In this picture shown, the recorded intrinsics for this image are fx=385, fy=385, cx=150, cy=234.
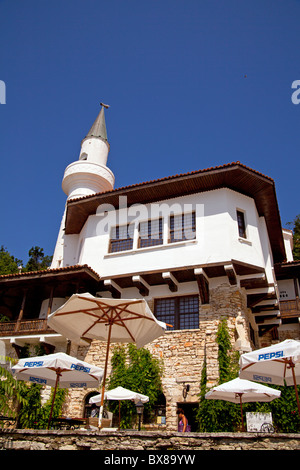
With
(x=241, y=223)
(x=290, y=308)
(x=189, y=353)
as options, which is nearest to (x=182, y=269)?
(x=189, y=353)

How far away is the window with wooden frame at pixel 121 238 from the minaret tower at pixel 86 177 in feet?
12.4

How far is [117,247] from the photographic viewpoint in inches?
645

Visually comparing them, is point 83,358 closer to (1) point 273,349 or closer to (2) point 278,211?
(1) point 273,349

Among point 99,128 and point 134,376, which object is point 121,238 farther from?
point 99,128

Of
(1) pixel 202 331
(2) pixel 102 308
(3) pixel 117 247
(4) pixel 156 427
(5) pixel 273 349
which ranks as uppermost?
(3) pixel 117 247

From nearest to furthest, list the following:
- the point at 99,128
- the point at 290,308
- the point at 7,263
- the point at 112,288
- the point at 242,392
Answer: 1. the point at 242,392
2. the point at 112,288
3. the point at 290,308
4. the point at 99,128
5. the point at 7,263

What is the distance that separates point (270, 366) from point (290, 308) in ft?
29.3

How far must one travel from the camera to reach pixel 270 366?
9305mm

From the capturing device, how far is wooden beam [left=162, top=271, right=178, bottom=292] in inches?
568

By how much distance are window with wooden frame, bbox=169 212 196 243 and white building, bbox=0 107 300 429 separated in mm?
42
